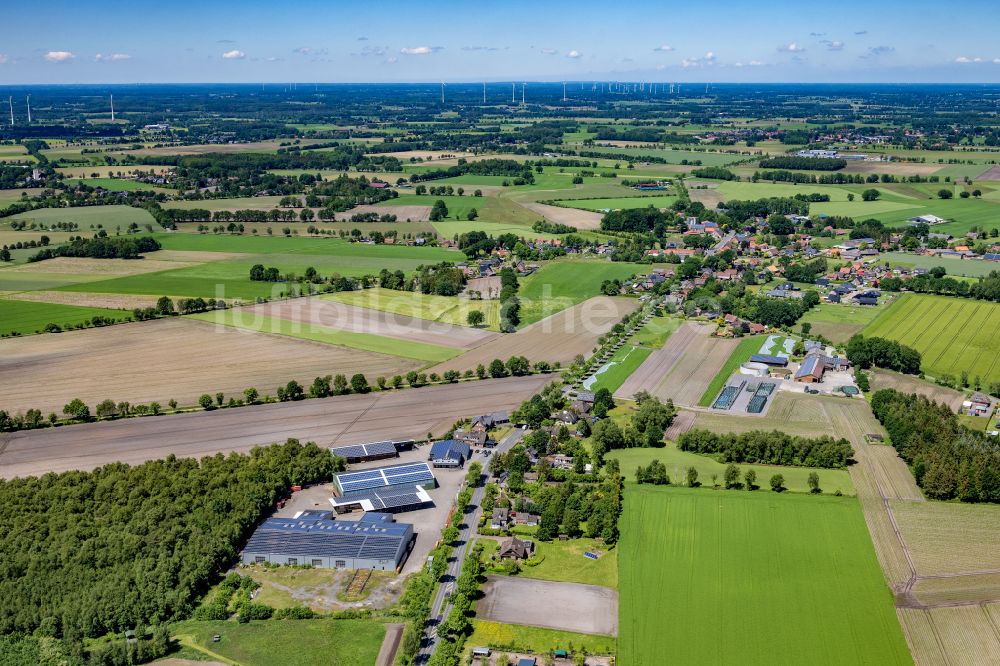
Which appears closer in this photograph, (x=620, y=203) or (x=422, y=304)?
(x=422, y=304)

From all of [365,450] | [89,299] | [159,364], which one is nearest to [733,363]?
[365,450]

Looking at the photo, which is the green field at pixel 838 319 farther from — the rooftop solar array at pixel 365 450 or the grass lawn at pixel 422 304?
the rooftop solar array at pixel 365 450

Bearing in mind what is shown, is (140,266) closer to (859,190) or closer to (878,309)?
(878,309)

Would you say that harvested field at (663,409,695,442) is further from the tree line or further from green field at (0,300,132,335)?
green field at (0,300,132,335)

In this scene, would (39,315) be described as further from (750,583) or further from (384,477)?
(750,583)

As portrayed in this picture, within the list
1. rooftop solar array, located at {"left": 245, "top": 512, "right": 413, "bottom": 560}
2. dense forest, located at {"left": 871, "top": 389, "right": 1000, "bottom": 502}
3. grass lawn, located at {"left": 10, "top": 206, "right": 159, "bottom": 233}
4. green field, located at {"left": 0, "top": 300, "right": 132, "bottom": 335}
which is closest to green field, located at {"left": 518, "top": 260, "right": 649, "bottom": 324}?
dense forest, located at {"left": 871, "top": 389, "right": 1000, "bottom": 502}

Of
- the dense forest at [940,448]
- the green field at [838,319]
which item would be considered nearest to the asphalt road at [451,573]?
the dense forest at [940,448]

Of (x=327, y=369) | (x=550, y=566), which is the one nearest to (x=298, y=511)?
(x=550, y=566)

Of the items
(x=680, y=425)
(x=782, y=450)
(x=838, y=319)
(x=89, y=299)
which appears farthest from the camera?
(x=89, y=299)
